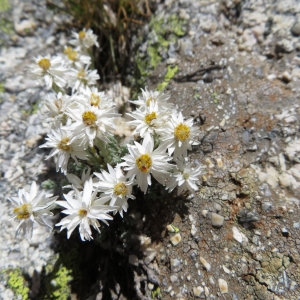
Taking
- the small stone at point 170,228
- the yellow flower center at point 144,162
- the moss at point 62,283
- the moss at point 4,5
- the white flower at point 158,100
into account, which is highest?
the moss at point 4,5

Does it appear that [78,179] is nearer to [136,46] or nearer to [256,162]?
[256,162]

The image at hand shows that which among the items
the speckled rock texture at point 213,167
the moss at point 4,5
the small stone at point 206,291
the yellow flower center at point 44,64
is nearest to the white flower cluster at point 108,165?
the speckled rock texture at point 213,167

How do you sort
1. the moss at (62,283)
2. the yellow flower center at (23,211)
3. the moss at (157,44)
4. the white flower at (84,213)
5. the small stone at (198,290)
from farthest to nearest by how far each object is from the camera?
1. the moss at (157,44)
2. the moss at (62,283)
3. the small stone at (198,290)
4. the yellow flower center at (23,211)
5. the white flower at (84,213)

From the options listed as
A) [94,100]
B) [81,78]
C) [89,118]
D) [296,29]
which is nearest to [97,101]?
[94,100]

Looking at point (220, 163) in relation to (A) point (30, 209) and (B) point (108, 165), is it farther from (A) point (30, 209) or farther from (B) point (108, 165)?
(A) point (30, 209)

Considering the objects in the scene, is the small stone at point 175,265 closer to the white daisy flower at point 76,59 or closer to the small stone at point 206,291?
the small stone at point 206,291

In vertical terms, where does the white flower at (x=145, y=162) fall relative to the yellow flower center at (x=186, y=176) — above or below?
above

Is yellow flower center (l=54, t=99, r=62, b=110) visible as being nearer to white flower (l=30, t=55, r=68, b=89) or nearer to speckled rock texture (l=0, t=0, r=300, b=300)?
white flower (l=30, t=55, r=68, b=89)
